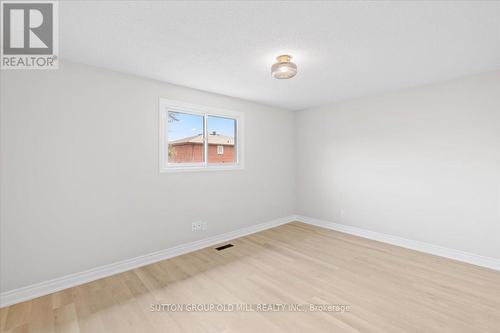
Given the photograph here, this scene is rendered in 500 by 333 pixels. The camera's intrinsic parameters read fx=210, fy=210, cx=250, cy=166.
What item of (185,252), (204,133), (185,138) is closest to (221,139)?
(204,133)

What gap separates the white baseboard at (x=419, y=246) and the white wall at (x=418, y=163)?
7 cm

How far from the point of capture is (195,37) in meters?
1.92

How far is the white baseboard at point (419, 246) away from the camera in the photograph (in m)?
2.70

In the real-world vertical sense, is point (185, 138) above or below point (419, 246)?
above

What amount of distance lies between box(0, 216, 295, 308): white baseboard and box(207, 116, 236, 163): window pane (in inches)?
52.5

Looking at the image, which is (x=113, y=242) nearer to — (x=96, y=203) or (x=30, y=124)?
(x=96, y=203)

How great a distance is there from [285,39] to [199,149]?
2.12 m

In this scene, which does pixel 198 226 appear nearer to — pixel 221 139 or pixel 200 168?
pixel 200 168

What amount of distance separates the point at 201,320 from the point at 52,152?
2.25 meters

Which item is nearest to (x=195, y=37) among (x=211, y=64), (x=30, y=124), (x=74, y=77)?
(x=211, y=64)

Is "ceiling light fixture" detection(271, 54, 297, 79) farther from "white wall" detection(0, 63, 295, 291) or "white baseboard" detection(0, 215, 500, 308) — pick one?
"white baseboard" detection(0, 215, 500, 308)

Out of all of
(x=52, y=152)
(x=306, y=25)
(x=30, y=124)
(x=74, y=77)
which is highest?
(x=306, y=25)

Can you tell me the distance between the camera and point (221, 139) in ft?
12.4

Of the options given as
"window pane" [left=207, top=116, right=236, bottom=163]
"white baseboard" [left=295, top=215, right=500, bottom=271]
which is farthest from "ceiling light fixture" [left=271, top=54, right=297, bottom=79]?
"white baseboard" [left=295, top=215, right=500, bottom=271]
